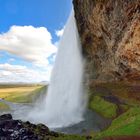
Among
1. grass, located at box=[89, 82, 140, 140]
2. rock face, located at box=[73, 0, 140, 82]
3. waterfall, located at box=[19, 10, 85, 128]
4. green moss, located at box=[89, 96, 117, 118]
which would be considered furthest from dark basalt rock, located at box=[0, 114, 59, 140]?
waterfall, located at box=[19, 10, 85, 128]

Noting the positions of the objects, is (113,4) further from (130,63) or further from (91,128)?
(91,128)

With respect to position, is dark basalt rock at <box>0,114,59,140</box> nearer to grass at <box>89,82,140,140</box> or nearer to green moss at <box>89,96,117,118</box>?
grass at <box>89,82,140,140</box>

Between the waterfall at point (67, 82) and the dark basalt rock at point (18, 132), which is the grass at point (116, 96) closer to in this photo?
the waterfall at point (67, 82)

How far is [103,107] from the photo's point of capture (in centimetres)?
6812

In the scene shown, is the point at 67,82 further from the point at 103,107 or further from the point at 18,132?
the point at 18,132

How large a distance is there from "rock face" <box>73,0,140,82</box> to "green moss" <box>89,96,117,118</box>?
5.75 meters

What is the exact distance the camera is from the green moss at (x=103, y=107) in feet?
205

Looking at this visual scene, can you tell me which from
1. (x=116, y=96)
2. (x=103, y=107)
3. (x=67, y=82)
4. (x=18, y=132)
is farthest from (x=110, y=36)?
(x=18, y=132)

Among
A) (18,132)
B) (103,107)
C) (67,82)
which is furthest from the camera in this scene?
(67,82)

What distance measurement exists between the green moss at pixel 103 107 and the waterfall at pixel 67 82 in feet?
11.2

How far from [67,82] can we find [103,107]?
2268cm

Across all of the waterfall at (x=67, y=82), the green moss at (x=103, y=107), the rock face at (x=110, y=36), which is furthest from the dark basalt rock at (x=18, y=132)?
the waterfall at (x=67, y=82)

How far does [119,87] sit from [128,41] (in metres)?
17.2

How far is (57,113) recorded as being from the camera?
7525cm
